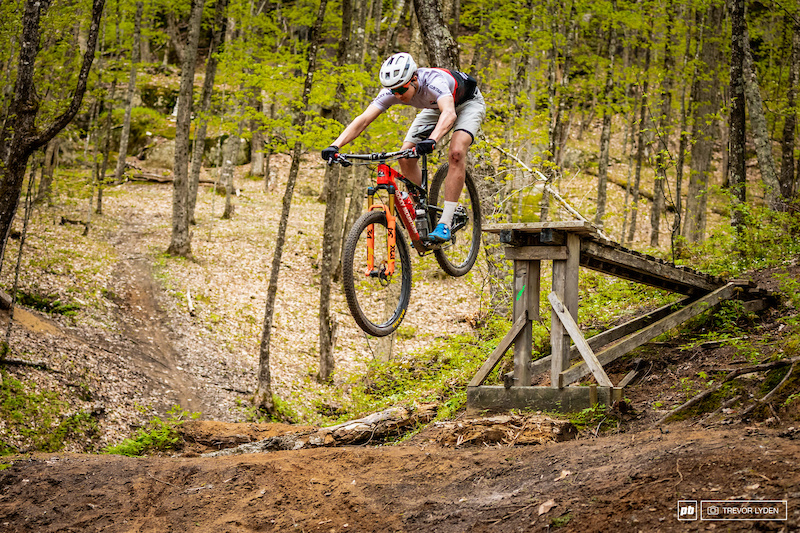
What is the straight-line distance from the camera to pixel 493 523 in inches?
176

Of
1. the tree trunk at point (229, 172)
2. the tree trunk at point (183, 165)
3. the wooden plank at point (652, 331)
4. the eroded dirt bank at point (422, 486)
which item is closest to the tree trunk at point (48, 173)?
the tree trunk at point (183, 165)

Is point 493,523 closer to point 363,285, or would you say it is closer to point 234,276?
point 363,285

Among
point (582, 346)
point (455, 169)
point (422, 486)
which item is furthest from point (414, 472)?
point (455, 169)

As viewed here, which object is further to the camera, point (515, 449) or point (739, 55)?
point (739, 55)

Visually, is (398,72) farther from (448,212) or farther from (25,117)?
(25,117)

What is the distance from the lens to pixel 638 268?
23.5 feet

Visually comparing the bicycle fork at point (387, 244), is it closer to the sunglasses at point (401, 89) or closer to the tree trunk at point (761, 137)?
the sunglasses at point (401, 89)

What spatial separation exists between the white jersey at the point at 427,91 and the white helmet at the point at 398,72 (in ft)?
0.73

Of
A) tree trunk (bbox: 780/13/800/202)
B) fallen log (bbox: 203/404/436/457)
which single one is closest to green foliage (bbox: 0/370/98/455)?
fallen log (bbox: 203/404/436/457)

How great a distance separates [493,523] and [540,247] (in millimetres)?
3407

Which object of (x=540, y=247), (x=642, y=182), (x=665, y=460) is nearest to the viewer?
(x=665, y=460)

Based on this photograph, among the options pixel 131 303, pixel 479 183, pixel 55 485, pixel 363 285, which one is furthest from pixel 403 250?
pixel 131 303

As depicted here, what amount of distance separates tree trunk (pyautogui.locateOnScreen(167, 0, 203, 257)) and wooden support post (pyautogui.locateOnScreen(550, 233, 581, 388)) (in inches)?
465

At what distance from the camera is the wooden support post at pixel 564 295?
22.0ft
